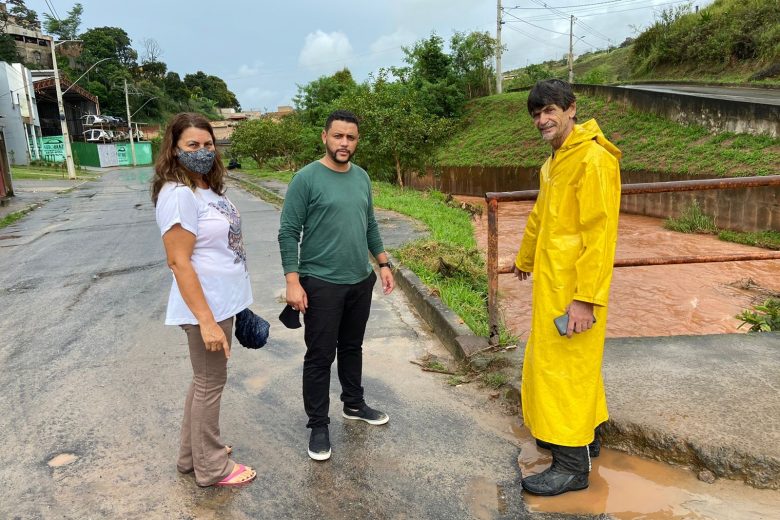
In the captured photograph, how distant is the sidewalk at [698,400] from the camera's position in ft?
8.09

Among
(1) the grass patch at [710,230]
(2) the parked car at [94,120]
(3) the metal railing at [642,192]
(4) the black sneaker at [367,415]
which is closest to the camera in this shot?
(4) the black sneaker at [367,415]

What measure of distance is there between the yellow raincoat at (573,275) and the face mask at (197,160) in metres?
1.45

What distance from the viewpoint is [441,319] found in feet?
14.8

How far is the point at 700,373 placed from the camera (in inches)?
123

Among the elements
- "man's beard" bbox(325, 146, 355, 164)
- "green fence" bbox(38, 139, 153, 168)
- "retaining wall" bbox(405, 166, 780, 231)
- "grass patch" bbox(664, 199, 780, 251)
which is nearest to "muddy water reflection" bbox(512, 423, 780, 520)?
"man's beard" bbox(325, 146, 355, 164)

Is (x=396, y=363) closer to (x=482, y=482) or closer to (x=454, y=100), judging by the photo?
(x=482, y=482)

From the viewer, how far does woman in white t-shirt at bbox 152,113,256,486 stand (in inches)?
87.2

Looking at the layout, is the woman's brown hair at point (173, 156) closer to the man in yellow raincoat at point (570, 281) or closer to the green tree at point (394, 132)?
the man in yellow raincoat at point (570, 281)

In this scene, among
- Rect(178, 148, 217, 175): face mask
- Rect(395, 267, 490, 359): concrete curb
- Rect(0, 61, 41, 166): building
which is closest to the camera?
Rect(178, 148, 217, 175): face mask

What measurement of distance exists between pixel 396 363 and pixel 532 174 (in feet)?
58.3

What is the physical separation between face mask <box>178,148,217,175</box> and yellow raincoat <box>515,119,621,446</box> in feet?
4.77

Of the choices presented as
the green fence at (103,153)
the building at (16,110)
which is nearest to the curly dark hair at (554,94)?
the building at (16,110)

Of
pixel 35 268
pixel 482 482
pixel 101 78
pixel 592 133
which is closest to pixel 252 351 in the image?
pixel 482 482

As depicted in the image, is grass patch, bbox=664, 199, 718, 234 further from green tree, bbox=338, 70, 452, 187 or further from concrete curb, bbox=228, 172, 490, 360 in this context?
concrete curb, bbox=228, 172, 490, 360
